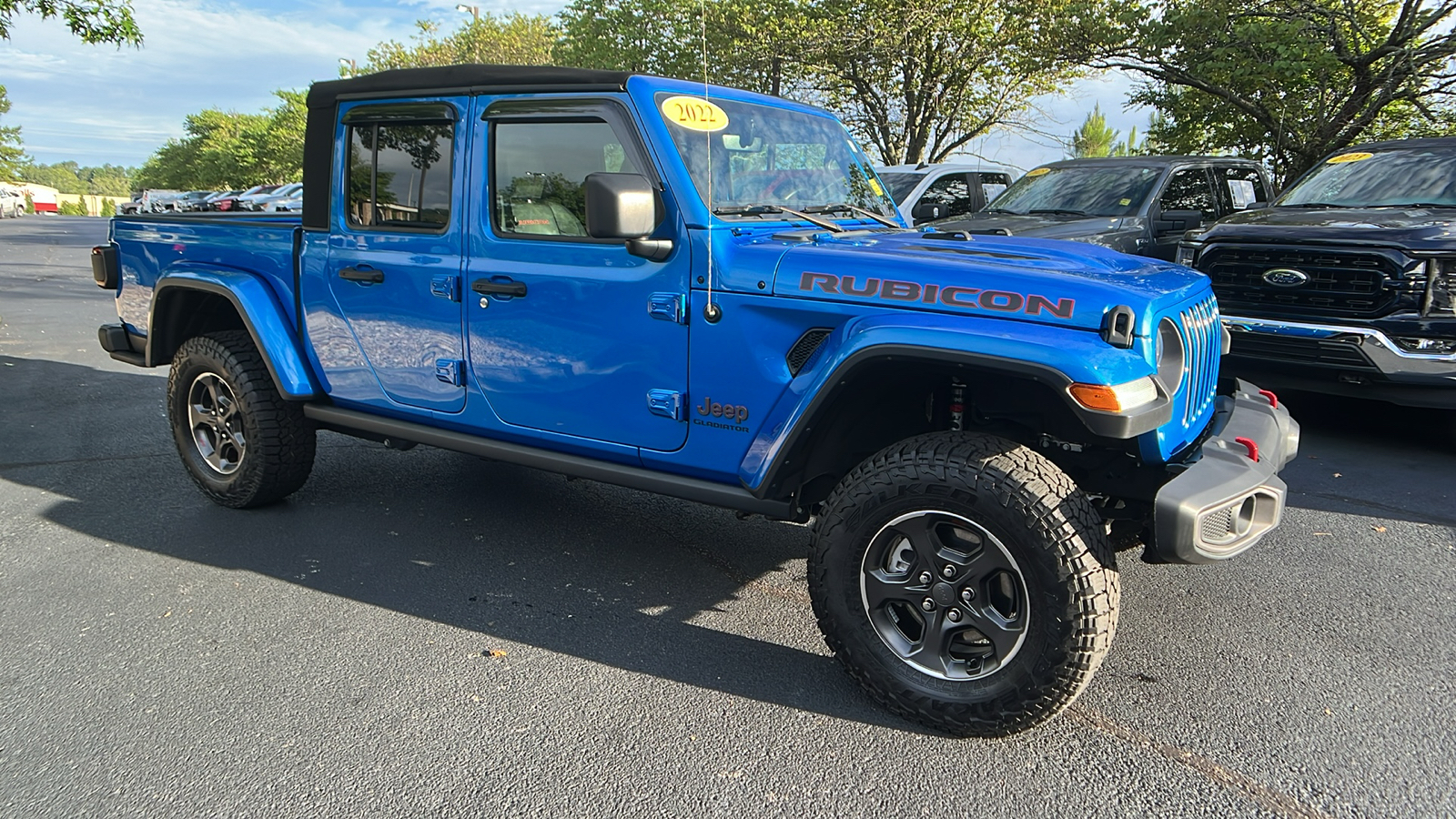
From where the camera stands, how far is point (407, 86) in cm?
383

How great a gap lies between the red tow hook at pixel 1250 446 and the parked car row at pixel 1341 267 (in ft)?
6.10

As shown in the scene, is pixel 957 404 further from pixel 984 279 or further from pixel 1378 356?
pixel 1378 356

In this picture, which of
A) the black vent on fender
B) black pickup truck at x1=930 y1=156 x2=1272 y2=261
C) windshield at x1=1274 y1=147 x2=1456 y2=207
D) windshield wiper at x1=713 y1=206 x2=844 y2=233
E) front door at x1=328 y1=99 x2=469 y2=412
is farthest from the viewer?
black pickup truck at x1=930 y1=156 x2=1272 y2=261

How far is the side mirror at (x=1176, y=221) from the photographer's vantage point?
772cm

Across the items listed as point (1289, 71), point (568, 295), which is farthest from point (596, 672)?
point (1289, 71)

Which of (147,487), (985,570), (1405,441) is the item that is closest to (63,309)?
(147,487)

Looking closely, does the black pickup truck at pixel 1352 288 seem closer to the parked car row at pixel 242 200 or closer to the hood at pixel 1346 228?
the hood at pixel 1346 228

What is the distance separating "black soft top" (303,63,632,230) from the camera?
340 centimetres

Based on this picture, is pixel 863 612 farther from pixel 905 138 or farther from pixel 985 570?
pixel 905 138

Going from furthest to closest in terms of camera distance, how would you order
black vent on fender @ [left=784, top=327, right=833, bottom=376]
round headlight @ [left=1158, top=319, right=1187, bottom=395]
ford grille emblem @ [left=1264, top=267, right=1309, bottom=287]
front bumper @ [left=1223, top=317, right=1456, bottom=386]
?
ford grille emblem @ [left=1264, top=267, right=1309, bottom=287]
front bumper @ [left=1223, top=317, right=1456, bottom=386]
black vent on fender @ [left=784, top=327, right=833, bottom=376]
round headlight @ [left=1158, top=319, right=1187, bottom=395]

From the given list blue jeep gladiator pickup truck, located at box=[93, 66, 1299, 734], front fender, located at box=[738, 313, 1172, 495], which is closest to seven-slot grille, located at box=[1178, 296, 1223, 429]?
blue jeep gladiator pickup truck, located at box=[93, 66, 1299, 734]

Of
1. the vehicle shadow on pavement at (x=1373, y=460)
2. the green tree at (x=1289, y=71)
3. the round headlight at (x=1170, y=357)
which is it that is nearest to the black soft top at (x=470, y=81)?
the round headlight at (x=1170, y=357)

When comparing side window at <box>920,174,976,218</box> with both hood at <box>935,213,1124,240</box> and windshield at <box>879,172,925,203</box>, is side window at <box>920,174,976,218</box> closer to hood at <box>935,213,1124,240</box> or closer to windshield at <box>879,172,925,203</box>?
windshield at <box>879,172,925,203</box>

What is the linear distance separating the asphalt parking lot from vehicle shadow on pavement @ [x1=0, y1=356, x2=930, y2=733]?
2cm
